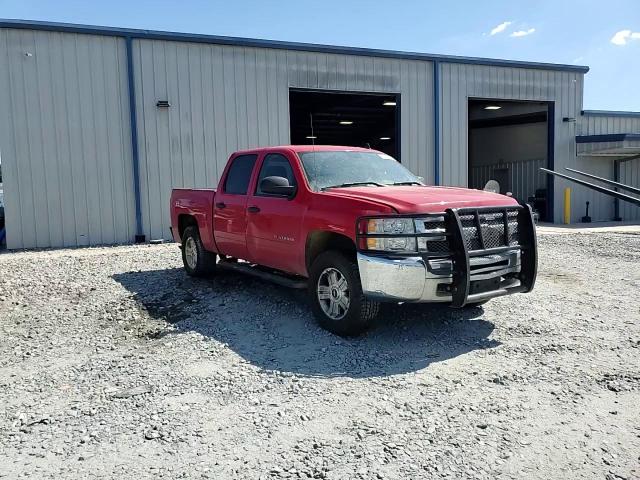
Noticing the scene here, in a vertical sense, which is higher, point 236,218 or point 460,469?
point 236,218

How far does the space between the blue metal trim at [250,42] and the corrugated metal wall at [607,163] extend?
297 centimetres

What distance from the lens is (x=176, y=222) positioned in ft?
31.1

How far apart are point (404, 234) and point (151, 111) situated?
10414 millimetres

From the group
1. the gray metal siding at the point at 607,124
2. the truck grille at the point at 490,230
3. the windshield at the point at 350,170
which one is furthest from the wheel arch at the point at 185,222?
the gray metal siding at the point at 607,124

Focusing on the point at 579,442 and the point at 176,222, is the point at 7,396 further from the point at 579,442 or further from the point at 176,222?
the point at 176,222

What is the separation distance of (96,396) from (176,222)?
5113mm

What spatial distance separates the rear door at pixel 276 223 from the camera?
21.3ft

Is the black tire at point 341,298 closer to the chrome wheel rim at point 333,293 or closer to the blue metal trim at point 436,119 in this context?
the chrome wheel rim at point 333,293

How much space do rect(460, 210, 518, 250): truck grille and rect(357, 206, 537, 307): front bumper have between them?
0.07m

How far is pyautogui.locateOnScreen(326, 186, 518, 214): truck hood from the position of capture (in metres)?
5.50

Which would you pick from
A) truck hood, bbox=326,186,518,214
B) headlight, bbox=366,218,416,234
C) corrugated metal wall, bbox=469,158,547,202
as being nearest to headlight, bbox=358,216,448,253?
headlight, bbox=366,218,416,234

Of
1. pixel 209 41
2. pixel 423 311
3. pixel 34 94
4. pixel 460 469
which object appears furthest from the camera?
pixel 209 41

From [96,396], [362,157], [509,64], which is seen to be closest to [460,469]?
[96,396]

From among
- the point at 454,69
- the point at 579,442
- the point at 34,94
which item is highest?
the point at 454,69
